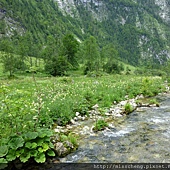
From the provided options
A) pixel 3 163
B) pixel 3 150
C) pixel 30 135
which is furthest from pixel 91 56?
pixel 3 163

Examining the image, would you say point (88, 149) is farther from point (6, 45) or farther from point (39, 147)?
point (6, 45)

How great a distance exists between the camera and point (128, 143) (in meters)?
10.1

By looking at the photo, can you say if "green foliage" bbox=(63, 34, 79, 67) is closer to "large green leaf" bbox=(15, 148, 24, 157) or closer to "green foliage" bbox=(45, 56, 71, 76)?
"green foliage" bbox=(45, 56, 71, 76)

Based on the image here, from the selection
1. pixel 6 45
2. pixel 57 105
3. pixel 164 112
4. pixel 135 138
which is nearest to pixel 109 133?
pixel 135 138

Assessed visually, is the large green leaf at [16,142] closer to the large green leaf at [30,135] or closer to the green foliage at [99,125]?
the large green leaf at [30,135]

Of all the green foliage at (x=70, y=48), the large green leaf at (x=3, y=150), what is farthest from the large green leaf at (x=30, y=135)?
the green foliage at (x=70, y=48)

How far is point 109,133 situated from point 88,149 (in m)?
2.21

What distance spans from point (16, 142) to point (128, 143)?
5.00 metres

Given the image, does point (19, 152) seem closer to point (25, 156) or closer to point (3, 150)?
point (25, 156)

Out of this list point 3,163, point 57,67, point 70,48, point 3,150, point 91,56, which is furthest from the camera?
point 70,48

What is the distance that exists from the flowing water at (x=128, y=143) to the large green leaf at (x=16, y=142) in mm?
1793

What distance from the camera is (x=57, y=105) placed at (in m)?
13.2

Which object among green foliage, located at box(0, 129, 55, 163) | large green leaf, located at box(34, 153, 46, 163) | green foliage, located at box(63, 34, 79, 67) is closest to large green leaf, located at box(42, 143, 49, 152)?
green foliage, located at box(0, 129, 55, 163)

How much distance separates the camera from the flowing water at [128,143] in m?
8.68
